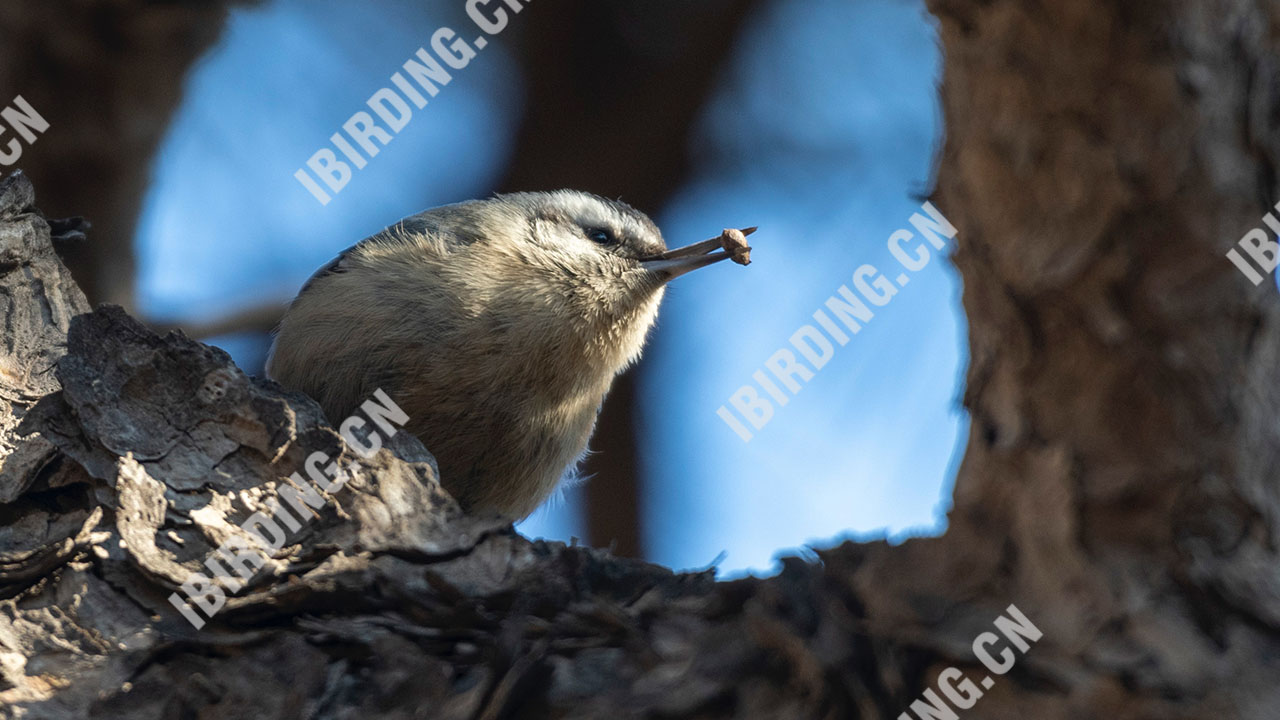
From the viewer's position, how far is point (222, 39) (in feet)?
9.05

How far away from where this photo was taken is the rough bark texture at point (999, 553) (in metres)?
0.89

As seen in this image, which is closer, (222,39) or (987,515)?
(987,515)

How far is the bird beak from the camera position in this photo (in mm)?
2434

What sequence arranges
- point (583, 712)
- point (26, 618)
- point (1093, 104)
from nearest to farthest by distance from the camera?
point (1093, 104) → point (583, 712) → point (26, 618)

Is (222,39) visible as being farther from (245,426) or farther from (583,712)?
(583,712)

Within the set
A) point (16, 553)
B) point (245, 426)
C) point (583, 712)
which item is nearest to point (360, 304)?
point (245, 426)

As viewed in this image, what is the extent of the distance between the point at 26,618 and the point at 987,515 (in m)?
1.24
